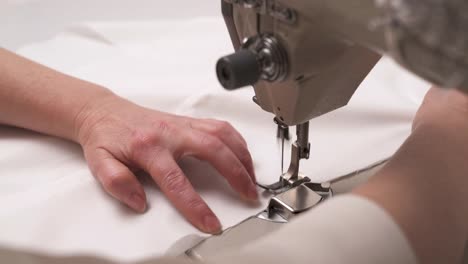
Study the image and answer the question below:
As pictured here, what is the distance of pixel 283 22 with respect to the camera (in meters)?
0.57

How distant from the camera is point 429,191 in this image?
53 centimetres

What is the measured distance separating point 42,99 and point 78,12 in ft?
1.56

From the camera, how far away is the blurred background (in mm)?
1219

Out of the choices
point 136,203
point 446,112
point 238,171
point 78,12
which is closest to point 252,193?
point 238,171

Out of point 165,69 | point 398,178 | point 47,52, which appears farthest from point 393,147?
point 47,52

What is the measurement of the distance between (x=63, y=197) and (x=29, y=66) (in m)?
0.24

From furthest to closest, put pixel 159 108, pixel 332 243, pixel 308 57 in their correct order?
pixel 159 108
pixel 308 57
pixel 332 243

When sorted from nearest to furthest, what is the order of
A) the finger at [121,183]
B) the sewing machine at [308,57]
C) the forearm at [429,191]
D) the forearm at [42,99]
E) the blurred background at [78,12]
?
the sewing machine at [308,57], the forearm at [429,191], the finger at [121,183], the forearm at [42,99], the blurred background at [78,12]

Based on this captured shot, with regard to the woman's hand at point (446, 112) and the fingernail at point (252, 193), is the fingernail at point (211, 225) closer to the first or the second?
the fingernail at point (252, 193)

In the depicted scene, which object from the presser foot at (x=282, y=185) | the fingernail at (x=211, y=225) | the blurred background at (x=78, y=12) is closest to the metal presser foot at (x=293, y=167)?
the presser foot at (x=282, y=185)

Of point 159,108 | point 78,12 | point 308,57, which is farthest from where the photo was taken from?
point 78,12

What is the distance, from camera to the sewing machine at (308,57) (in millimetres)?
385

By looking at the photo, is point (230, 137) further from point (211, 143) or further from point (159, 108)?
point (159, 108)

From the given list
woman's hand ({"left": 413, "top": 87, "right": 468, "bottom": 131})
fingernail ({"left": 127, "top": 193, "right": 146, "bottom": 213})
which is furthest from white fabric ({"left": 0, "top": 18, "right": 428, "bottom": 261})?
woman's hand ({"left": 413, "top": 87, "right": 468, "bottom": 131})
